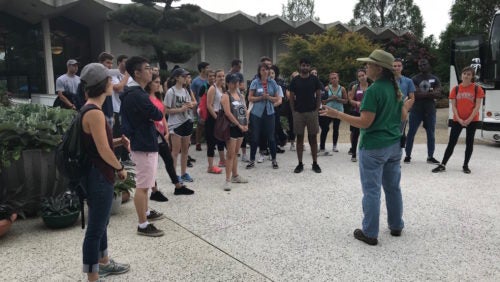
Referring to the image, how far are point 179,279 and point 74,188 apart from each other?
107cm

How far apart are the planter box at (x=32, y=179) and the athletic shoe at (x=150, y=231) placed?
1.26 metres

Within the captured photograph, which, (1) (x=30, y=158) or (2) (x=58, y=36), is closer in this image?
(1) (x=30, y=158)

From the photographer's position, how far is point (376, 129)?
380 centimetres

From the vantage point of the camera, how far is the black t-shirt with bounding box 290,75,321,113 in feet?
22.7

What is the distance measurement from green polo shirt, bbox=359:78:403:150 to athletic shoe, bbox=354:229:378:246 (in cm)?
86

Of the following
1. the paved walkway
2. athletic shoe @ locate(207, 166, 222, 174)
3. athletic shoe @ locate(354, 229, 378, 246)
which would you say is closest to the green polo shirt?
athletic shoe @ locate(354, 229, 378, 246)

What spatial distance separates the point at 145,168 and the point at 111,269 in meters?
1.10

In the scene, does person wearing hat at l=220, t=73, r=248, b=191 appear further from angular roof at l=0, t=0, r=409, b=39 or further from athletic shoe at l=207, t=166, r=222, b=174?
angular roof at l=0, t=0, r=409, b=39

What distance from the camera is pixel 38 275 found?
333cm

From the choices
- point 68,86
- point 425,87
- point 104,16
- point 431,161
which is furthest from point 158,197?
point 104,16

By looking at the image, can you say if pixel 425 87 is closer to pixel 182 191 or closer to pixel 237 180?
pixel 237 180

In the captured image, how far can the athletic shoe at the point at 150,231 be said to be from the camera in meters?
4.11

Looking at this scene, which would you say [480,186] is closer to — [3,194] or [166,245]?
[166,245]

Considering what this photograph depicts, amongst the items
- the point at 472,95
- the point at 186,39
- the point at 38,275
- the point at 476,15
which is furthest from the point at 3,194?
the point at 476,15
